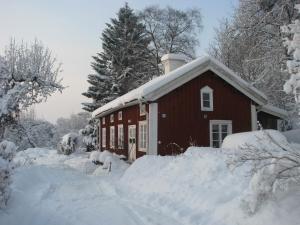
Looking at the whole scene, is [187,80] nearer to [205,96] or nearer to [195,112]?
[205,96]

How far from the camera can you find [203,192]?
9109 millimetres

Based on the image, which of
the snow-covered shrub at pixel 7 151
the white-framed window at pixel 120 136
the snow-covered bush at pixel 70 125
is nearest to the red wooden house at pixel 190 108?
the white-framed window at pixel 120 136

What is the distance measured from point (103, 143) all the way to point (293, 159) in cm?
2466

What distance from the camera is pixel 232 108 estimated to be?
68.4ft

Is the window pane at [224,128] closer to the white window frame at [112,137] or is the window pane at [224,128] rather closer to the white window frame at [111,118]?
the white window frame at [112,137]

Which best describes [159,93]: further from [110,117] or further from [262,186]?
[262,186]

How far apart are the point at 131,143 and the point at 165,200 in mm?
12421

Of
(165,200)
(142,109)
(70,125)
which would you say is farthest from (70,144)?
(70,125)

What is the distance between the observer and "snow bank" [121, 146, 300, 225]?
6910 millimetres

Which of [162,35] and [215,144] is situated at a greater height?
[162,35]

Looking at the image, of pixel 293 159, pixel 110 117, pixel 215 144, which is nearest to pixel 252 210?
pixel 293 159

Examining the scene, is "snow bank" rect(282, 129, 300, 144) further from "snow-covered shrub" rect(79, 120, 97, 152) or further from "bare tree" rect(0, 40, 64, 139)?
"snow-covered shrub" rect(79, 120, 97, 152)

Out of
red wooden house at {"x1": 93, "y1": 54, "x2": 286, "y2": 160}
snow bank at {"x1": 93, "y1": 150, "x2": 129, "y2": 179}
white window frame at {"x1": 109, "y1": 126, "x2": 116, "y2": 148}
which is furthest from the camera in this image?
white window frame at {"x1": 109, "y1": 126, "x2": 116, "y2": 148}

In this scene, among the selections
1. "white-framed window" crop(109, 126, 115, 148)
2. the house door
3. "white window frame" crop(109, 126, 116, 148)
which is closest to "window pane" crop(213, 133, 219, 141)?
the house door
